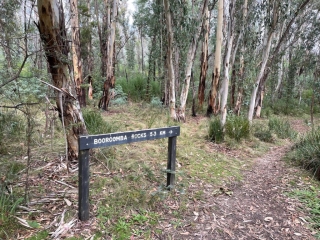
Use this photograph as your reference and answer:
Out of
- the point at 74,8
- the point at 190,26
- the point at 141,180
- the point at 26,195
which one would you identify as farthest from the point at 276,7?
the point at 26,195

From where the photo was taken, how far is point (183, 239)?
258 centimetres

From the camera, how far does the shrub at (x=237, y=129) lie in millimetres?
6366

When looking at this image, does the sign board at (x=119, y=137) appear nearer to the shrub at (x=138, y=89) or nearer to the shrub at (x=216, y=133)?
the shrub at (x=216, y=133)

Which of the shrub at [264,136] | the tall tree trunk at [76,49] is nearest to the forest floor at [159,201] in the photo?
the shrub at [264,136]

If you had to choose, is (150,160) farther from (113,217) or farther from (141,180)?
(113,217)

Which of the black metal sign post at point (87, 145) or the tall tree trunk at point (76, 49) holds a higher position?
the tall tree trunk at point (76, 49)

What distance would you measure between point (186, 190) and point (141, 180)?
726 millimetres

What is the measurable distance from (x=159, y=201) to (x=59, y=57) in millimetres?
2311

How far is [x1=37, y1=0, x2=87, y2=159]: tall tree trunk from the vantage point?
2.87m

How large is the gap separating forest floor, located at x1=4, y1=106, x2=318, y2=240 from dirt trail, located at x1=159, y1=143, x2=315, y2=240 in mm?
12

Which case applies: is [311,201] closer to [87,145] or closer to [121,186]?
[121,186]

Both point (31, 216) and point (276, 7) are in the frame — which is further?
point (276, 7)

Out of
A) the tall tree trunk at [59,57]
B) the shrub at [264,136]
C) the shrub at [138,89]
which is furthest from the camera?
the shrub at [138,89]

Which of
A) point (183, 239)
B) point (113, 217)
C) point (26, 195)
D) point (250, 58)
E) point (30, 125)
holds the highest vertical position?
point (250, 58)
